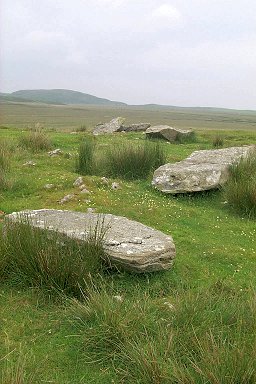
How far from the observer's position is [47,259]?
5.40m

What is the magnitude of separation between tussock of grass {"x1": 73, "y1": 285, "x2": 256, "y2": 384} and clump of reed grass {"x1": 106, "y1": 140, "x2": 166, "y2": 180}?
6.92 meters

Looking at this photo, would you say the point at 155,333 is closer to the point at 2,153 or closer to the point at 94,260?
the point at 94,260

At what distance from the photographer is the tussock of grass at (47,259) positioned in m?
5.38

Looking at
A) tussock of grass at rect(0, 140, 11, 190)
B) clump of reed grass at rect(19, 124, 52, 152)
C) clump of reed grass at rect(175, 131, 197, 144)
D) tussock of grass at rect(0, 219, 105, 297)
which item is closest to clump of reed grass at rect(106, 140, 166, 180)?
tussock of grass at rect(0, 140, 11, 190)

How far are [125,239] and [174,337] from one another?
6.87 ft

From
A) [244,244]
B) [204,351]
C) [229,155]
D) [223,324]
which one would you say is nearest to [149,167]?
[229,155]

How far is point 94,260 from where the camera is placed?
5.59 metres

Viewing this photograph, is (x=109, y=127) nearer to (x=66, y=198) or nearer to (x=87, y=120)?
(x=66, y=198)

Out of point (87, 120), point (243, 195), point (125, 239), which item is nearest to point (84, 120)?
point (87, 120)

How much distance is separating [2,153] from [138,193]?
4.16 m

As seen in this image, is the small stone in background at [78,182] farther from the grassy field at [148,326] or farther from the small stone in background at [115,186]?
the grassy field at [148,326]

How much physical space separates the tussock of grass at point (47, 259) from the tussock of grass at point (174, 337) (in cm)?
60

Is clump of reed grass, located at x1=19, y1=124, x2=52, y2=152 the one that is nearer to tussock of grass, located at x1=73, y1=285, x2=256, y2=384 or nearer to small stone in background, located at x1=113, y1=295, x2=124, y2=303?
small stone in background, located at x1=113, y1=295, x2=124, y2=303

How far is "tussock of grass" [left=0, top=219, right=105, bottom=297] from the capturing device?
538 cm
